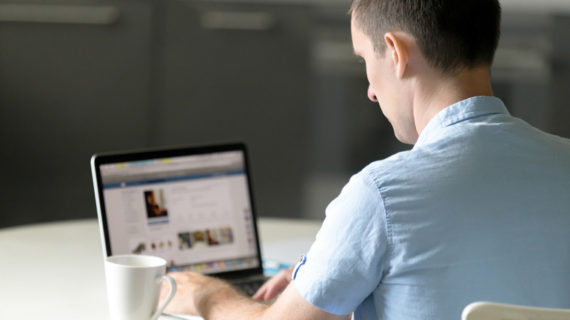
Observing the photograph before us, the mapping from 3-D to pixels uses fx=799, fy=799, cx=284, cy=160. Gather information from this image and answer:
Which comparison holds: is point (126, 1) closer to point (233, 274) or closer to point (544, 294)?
point (233, 274)

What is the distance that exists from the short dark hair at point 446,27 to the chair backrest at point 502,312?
362 mm

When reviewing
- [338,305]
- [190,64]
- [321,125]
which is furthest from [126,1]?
[338,305]

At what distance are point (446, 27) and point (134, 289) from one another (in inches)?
22.0

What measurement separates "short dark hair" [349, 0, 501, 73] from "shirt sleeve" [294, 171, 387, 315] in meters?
0.22

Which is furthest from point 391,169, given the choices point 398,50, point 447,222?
point 398,50

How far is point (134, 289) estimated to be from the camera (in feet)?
3.68

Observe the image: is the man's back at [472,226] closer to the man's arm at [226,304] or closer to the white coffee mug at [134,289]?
the man's arm at [226,304]

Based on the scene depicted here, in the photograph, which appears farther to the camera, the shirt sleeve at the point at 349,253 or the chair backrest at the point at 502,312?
the shirt sleeve at the point at 349,253

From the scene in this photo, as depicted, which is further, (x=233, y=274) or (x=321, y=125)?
(x=321, y=125)

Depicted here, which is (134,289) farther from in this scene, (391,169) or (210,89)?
(210,89)

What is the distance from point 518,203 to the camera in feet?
3.15

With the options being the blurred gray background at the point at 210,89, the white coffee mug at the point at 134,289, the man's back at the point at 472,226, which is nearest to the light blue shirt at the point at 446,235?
the man's back at the point at 472,226

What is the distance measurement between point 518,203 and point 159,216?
750mm

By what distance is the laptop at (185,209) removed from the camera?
57.5 inches
